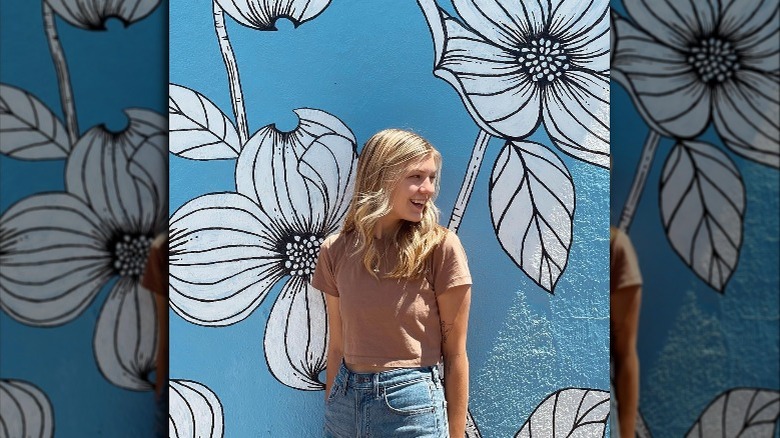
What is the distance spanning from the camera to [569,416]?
278cm

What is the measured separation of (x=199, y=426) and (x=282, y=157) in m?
1.03

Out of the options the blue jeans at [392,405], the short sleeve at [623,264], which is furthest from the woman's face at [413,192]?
the short sleeve at [623,264]

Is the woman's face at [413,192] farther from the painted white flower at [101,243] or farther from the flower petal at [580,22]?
the painted white flower at [101,243]

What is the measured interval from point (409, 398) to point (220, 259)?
3.06 feet

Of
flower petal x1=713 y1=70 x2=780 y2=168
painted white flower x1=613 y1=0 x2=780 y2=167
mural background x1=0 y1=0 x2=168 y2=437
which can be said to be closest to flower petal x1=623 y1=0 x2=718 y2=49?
painted white flower x1=613 y1=0 x2=780 y2=167

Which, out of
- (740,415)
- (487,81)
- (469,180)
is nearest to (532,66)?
(487,81)

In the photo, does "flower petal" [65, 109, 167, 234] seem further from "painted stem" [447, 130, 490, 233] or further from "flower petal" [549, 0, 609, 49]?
"flower petal" [549, 0, 609, 49]

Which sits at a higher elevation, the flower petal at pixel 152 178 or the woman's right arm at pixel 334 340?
the flower petal at pixel 152 178

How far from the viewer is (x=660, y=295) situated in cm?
190

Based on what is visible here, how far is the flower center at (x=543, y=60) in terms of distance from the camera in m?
2.78

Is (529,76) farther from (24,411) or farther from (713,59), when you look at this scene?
(24,411)

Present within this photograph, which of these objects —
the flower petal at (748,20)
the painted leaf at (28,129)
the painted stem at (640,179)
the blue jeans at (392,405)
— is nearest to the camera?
the flower petal at (748,20)

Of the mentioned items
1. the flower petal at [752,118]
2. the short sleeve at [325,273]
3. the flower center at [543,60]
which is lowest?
the short sleeve at [325,273]

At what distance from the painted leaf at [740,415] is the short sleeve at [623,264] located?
0.35 metres
